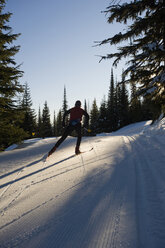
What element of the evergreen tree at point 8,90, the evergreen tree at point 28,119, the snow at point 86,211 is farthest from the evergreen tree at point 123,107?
the snow at point 86,211

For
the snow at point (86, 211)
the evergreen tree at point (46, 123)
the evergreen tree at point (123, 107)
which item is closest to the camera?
the snow at point (86, 211)

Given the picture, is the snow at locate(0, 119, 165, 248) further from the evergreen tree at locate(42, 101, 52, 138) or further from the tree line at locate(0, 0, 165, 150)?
the evergreen tree at locate(42, 101, 52, 138)

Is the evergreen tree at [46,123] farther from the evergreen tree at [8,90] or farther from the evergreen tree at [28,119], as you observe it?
the evergreen tree at [8,90]

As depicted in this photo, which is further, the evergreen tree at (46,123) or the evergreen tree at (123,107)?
the evergreen tree at (46,123)

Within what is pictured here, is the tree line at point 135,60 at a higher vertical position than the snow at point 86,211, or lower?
higher

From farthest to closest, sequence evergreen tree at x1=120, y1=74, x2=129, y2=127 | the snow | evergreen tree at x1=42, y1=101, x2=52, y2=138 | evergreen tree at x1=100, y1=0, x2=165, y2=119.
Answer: evergreen tree at x1=42, y1=101, x2=52, y2=138, evergreen tree at x1=120, y1=74, x2=129, y2=127, evergreen tree at x1=100, y1=0, x2=165, y2=119, the snow

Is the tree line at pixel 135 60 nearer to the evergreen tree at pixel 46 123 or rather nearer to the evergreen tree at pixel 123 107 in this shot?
the evergreen tree at pixel 123 107

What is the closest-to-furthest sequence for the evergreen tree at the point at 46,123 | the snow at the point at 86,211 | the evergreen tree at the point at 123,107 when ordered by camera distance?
the snow at the point at 86,211 → the evergreen tree at the point at 123,107 → the evergreen tree at the point at 46,123

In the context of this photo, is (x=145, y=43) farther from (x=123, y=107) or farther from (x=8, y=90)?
(x=123, y=107)

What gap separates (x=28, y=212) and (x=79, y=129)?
4374 millimetres

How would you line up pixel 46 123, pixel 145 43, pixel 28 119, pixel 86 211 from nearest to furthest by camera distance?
pixel 86 211
pixel 145 43
pixel 28 119
pixel 46 123

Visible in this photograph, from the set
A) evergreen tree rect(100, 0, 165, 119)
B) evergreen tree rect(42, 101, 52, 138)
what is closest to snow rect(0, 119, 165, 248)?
evergreen tree rect(100, 0, 165, 119)

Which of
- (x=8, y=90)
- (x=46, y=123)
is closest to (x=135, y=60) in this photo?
(x=8, y=90)

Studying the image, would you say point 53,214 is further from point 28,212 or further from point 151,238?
point 151,238
